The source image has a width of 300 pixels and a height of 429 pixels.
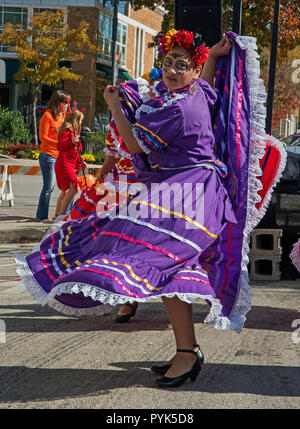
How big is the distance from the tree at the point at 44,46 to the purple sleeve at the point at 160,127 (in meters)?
33.1

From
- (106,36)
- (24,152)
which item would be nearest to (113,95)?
(24,152)

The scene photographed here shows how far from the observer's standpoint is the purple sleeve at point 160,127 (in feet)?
13.3

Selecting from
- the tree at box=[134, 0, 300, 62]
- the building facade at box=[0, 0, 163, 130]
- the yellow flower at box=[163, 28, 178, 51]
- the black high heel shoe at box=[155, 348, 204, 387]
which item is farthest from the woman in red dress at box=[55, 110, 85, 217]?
the building facade at box=[0, 0, 163, 130]

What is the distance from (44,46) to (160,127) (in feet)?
111

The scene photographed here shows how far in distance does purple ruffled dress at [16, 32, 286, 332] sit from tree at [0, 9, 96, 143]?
32.8m

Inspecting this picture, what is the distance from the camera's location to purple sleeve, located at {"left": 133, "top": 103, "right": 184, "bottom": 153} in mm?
4051

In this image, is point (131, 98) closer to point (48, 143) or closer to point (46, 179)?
point (48, 143)

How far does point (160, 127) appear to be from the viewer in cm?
405

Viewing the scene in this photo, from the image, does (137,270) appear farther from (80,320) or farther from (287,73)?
(287,73)

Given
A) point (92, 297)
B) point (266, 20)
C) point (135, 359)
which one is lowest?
point (135, 359)

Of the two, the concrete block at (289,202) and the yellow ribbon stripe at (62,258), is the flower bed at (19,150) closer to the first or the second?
the concrete block at (289,202)

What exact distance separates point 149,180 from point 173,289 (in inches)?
30.6

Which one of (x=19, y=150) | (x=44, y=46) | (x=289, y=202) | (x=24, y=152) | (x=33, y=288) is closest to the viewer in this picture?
(x=33, y=288)

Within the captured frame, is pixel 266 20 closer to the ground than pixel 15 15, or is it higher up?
closer to the ground
